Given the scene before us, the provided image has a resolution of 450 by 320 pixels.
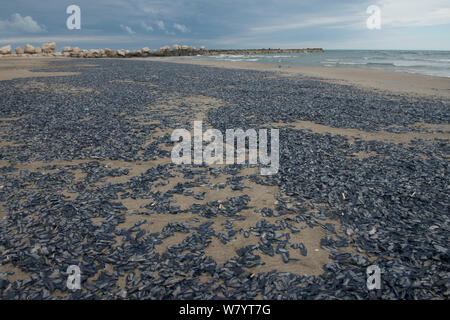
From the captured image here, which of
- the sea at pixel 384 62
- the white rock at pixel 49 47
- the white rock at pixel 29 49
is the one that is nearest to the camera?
the sea at pixel 384 62

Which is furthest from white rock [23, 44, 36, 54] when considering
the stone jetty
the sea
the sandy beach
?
the sandy beach

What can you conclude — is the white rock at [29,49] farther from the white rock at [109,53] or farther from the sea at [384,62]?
the sea at [384,62]

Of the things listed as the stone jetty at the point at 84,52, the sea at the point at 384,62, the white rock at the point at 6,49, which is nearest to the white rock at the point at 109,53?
the stone jetty at the point at 84,52

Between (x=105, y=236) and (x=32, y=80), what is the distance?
75.2 ft

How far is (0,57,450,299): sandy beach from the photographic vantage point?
12.8 feet

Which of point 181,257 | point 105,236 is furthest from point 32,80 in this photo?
point 181,257

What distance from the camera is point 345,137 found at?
995 cm

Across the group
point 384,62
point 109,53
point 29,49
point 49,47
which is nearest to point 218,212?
point 384,62

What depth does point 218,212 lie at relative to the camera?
559 centimetres

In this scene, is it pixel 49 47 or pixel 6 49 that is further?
pixel 49 47

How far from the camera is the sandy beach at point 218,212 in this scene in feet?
12.8

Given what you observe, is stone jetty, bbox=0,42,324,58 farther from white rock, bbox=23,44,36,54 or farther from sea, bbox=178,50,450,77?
sea, bbox=178,50,450,77

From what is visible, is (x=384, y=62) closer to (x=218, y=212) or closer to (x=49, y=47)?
(x=218, y=212)

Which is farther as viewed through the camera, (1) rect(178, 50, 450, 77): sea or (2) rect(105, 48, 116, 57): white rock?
(2) rect(105, 48, 116, 57): white rock
